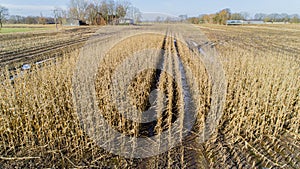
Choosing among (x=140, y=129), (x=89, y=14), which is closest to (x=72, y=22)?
(x=89, y=14)

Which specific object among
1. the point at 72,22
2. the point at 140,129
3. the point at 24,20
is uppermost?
the point at 24,20

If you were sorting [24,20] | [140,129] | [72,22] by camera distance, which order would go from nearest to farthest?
[140,129]
[72,22]
[24,20]

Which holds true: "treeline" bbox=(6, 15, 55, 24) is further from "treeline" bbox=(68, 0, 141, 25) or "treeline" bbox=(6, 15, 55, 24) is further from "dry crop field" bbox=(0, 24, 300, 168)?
"dry crop field" bbox=(0, 24, 300, 168)

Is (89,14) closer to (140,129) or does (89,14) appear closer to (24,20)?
(24,20)

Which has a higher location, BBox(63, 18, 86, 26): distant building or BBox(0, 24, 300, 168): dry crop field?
BBox(63, 18, 86, 26): distant building

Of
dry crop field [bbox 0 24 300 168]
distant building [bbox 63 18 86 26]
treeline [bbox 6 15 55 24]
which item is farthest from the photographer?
treeline [bbox 6 15 55 24]

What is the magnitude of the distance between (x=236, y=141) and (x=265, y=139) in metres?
0.50

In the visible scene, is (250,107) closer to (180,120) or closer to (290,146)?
→ (290,146)

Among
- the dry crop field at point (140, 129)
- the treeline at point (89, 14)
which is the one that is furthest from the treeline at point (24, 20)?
the dry crop field at point (140, 129)

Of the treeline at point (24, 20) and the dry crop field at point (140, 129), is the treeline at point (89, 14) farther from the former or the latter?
the dry crop field at point (140, 129)

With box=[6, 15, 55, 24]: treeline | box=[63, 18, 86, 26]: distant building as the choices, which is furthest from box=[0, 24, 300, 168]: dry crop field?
box=[6, 15, 55, 24]: treeline

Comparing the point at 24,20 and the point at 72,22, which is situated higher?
the point at 24,20

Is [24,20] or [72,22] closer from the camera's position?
[72,22]

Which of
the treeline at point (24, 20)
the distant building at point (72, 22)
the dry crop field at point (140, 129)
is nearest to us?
the dry crop field at point (140, 129)
